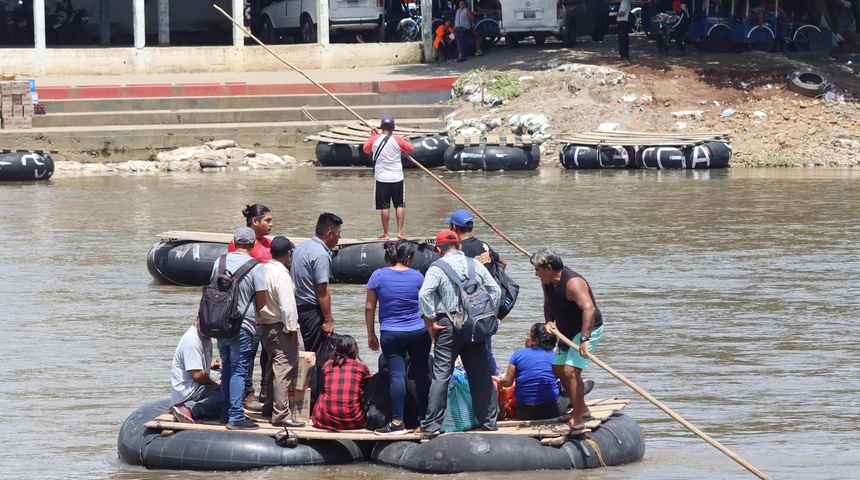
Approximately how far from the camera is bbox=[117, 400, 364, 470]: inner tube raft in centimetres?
916

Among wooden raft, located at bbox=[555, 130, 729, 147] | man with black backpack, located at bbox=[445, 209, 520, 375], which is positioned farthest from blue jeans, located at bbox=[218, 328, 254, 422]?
wooden raft, located at bbox=[555, 130, 729, 147]

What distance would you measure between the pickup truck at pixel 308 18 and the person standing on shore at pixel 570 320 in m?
29.6

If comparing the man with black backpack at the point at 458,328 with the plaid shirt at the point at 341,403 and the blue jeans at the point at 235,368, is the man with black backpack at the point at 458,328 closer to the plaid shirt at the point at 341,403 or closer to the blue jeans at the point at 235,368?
the plaid shirt at the point at 341,403

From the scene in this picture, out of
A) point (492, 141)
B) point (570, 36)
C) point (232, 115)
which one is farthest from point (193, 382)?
point (570, 36)

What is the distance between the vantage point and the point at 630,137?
95.8ft

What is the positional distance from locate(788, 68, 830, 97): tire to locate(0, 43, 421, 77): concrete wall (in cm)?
1081

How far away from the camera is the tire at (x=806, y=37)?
3569 centimetres

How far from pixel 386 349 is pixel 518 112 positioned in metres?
23.0

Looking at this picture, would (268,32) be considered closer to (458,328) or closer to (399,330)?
(399,330)

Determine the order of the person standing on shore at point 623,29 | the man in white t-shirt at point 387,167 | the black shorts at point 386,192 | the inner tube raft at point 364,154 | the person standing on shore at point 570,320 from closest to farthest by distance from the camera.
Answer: the person standing on shore at point 570,320 < the man in white t-shirt at point 387,167 < the black shorts at point 386,192 < the inner tube raft at point 364,154 < the person standing on shore at point 623,29

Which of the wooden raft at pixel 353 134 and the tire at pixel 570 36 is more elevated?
the tire at pixel 570 36

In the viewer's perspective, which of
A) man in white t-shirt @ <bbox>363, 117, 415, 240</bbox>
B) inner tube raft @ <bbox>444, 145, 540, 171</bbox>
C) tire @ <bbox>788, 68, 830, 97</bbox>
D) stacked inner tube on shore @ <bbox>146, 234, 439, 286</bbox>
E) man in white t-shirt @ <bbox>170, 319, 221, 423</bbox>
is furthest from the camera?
tire @ <bbox>788, 68, 830, 97</bbox>

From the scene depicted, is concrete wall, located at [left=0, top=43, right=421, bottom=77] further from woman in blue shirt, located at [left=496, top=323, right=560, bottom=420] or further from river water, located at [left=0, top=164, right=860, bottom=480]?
woman in blue shirt, located at [left=496, top=323, right=560, bottom=420]

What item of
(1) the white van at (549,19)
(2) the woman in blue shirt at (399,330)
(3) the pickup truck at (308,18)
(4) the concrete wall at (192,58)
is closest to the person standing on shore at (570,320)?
(2) the woman in blue shirt at (399,330)
